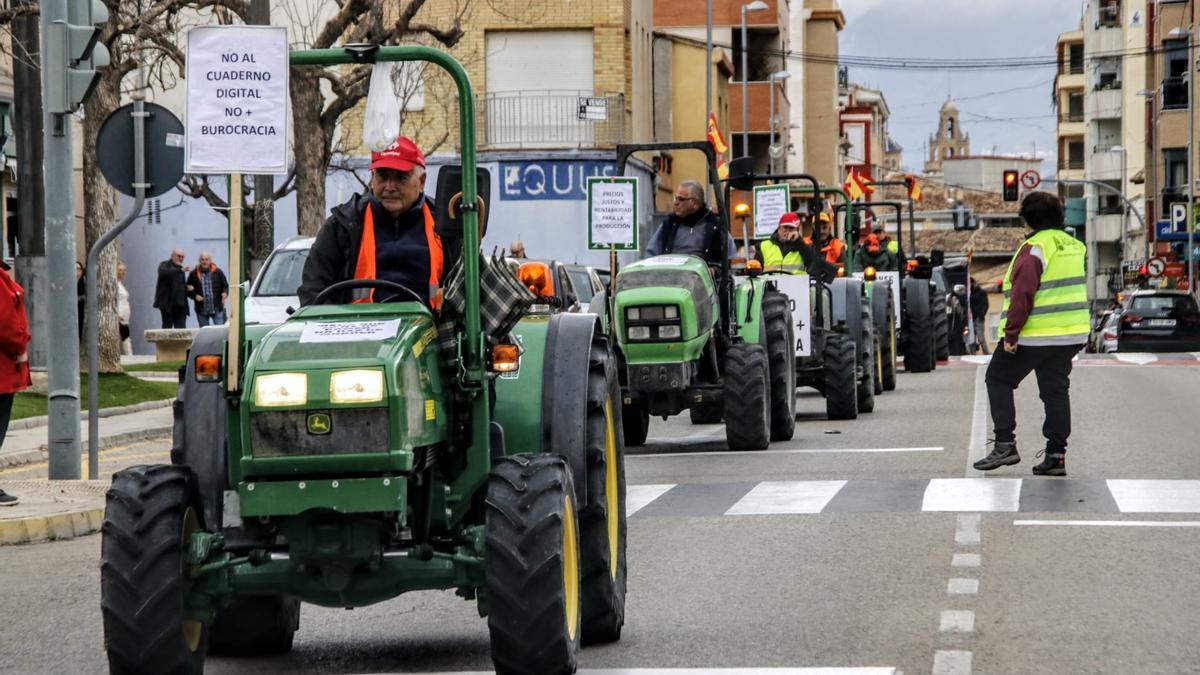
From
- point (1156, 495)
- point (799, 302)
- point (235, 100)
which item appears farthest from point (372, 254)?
point (799, 302)

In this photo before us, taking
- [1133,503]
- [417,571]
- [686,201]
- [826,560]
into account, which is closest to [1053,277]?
[1133,503]

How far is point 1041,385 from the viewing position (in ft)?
48.3

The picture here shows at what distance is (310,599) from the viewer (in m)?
7.03

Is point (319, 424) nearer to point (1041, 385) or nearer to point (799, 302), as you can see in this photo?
point (1041, 385)

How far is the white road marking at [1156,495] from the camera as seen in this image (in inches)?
497

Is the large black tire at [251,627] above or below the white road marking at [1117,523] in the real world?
above

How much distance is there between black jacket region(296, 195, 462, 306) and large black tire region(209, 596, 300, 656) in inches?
44.8

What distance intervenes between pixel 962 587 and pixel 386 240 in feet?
10.5

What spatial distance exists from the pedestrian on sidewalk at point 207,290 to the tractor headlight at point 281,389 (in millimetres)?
30220

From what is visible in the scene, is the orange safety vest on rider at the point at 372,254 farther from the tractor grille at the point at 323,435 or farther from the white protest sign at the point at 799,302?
the white protest sign at the point at 799,302

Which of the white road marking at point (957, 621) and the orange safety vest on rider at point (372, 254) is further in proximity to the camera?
the white road marking at point (957, 621)

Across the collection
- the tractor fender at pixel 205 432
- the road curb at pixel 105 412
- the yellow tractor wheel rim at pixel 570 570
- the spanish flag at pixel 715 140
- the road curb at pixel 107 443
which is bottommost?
the road curb at pixel 107 443

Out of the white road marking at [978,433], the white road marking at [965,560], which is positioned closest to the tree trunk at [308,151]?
the white road marking at [978,433]

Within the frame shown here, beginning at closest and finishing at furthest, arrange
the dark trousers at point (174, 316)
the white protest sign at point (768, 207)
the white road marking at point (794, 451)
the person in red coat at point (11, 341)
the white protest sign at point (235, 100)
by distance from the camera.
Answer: the white protest sign at point (235, 100)
the person in red coat at point (11, 341)
the white road marking at point (794, 451)
the white protest sign at point (768, 207)
the dark trousers at point (174, 316)
